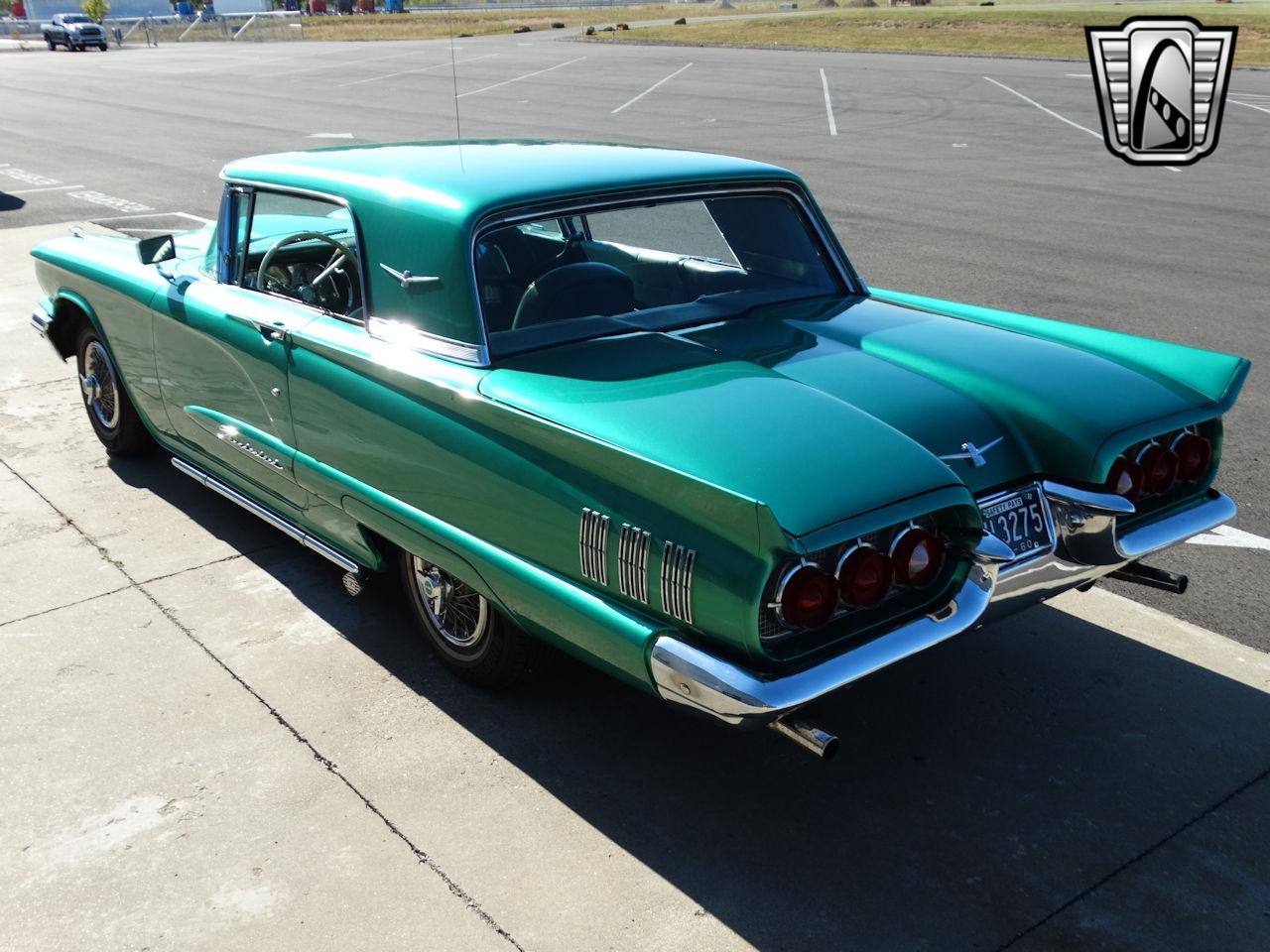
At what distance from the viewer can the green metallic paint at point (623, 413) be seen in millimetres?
2971

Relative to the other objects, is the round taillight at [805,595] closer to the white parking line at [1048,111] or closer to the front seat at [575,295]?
the front seat at [575,295]

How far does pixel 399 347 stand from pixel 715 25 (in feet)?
158

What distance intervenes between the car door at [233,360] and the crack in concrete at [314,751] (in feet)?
1.86

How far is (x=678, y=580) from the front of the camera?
9.73 feet

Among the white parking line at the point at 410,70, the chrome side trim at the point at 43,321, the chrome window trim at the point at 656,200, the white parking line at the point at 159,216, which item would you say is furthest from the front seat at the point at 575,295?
the white parking line at the point at 410,70

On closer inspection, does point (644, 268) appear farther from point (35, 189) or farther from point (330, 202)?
point (35, 189)

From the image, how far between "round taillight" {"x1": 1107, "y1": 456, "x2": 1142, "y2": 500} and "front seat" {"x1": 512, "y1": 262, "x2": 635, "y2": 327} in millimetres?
1564

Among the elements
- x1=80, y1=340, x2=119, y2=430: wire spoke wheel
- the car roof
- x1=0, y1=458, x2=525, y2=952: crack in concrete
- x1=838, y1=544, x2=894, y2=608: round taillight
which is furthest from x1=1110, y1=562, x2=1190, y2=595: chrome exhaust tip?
x1=80, y1=340, x2=119, y2=430: wire spoke wheel

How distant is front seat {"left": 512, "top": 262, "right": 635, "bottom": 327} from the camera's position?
389cm

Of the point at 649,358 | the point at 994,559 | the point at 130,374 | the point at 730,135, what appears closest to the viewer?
the point at 994,559

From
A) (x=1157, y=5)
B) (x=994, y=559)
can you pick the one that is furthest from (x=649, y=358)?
(x=1157, y=5)

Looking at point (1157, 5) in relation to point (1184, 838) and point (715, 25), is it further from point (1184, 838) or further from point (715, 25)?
point (1184, 838)

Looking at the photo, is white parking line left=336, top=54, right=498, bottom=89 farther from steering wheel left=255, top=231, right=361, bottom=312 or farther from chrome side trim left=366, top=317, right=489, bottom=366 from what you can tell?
chrome side trim left=366, top=317, right=489, bottom=366

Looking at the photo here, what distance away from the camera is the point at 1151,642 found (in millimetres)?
4383
